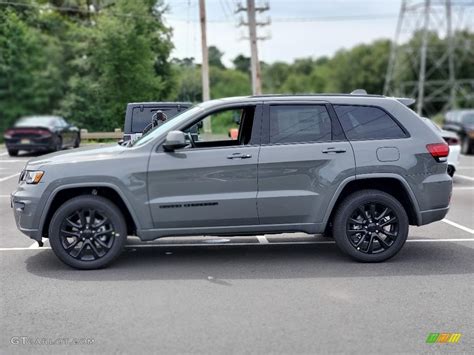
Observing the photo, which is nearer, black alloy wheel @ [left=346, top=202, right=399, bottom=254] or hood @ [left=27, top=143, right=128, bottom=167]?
hood @ [left=27, top=143, right=128, bottom=167]

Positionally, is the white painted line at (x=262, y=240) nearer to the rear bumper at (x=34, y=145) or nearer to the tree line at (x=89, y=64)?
the tree line at (x=89, y=64)

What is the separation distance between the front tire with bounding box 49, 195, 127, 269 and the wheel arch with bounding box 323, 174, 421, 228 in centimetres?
223

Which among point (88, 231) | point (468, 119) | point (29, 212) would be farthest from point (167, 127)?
point (468, 119)

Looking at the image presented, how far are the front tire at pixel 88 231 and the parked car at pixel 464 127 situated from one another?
19.1 meters

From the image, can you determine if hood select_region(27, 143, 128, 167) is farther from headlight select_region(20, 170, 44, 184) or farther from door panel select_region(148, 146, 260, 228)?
door panel select_region(148, 146, 260, 228)

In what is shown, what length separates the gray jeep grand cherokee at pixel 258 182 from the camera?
22.3ft

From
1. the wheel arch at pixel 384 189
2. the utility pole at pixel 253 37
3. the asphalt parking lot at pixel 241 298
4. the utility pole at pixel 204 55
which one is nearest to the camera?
the asphalt parking lot at pixel 241 298

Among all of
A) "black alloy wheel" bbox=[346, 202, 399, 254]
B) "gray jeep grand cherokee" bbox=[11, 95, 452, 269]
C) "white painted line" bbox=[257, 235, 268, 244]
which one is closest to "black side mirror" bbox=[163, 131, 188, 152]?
"gray jeep grand cherokee" bbox=[11, 95, 452, 269]

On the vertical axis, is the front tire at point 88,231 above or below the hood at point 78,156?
below

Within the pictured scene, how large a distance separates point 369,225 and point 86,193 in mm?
3050

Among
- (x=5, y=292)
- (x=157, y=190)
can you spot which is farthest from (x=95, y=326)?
(x=157, y=190)

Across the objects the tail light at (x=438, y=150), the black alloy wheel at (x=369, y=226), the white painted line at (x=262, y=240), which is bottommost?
the white painted line at (x=262, y=240)

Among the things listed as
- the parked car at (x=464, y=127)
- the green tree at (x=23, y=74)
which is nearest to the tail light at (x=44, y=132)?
the green tree at (x=23, y=74)

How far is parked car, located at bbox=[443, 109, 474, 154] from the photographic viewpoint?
23.3 metres
